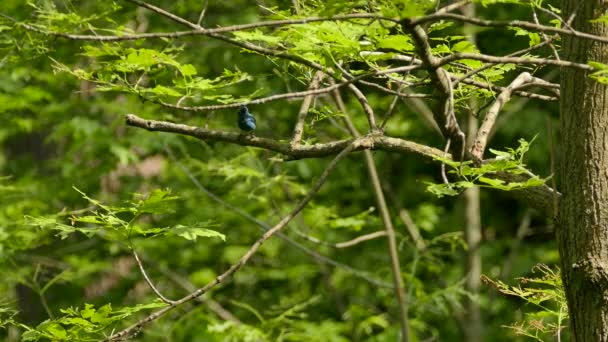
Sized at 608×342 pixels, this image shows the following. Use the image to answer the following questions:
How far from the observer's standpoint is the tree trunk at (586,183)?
97.5 inches

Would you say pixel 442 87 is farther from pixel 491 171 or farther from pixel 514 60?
pixel 514 60

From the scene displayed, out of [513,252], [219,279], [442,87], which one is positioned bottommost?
[513,252]

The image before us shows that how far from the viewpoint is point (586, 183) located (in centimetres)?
250

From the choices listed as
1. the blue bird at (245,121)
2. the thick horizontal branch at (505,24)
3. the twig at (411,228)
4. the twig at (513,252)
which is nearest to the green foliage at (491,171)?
the thick horizontal branch at (505,24)

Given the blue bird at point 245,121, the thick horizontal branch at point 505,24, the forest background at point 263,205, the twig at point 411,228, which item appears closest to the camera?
the thick horizontal branch at point 505,24

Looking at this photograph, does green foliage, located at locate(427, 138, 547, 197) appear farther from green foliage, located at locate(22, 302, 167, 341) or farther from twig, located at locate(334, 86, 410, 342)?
twig, located at locate(334, 86, 410, 342)

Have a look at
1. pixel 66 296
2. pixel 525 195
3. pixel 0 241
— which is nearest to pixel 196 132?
pixel 525 195

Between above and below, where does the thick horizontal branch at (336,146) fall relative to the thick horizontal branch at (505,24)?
below

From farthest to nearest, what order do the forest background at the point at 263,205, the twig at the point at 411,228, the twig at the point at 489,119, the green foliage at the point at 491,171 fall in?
the twig at the point at 411,228
the forest background at the point at 263,205
the twig at the point at 489,119
the green foliage at the point at 491,171

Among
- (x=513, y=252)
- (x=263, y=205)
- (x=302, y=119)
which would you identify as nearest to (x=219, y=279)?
(x=302, y=119)

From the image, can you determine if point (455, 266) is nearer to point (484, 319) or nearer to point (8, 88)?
point (484, 319)

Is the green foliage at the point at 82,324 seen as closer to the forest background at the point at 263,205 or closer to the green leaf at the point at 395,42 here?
the green leaf at the point at 395,42

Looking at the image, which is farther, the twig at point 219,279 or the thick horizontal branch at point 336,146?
the thick horizontal branch at point 336,146

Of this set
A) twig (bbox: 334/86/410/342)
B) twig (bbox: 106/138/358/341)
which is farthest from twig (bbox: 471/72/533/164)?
twig (bbox: 334/86/410/342)
